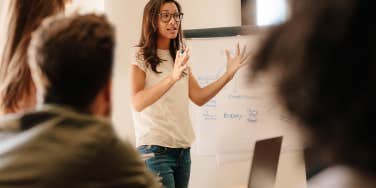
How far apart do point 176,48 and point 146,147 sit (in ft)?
1.89

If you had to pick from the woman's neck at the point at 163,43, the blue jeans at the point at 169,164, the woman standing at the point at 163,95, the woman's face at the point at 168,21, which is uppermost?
the woman's face at the point at 168,21

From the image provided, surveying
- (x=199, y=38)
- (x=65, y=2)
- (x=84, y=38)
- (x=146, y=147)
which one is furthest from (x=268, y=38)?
(x=199, y=38)

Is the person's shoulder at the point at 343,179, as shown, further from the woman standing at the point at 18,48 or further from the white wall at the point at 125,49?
the white wall at the point at 125,49

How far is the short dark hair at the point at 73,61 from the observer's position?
98 cm

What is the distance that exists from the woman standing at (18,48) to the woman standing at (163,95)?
1035 millimetres

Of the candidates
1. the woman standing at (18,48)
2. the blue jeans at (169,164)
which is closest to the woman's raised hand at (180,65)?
the blue jeans at (169,164)

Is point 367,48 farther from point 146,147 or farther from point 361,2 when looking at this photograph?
point 146,147

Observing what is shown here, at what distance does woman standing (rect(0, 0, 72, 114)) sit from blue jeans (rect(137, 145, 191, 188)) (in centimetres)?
114

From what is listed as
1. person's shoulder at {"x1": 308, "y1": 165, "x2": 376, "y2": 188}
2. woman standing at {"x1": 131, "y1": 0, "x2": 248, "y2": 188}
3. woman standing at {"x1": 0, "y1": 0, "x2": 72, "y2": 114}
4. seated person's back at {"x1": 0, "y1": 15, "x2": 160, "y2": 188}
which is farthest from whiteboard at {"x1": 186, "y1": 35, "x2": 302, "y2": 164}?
person's shoulder at {"x1": 308, "y1": 165, "x2": 376, "y2": 188}

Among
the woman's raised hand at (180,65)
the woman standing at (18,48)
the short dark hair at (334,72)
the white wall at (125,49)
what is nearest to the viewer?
the short dark hair at (334,72)

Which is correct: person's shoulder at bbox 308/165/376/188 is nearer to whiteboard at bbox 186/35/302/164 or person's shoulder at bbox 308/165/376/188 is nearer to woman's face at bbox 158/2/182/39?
woman's face at bbox 158/2/182/39

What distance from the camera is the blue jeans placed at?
246cm

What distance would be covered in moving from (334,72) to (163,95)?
2130mm

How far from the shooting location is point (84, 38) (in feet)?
3.25
